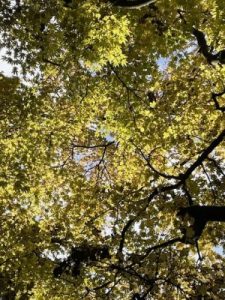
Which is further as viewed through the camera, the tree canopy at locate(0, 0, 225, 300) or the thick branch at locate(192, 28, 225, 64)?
the thick branch at locate(192, 28, 225, 64)

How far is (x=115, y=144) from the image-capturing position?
18297 mm

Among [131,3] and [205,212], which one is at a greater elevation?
[131,3]

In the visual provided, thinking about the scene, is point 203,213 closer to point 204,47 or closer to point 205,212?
point 205,212

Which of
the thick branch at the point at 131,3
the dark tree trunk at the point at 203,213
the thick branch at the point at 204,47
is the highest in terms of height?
the thick branch at the point at 204,47

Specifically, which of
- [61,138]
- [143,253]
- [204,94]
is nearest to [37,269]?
[143,253]

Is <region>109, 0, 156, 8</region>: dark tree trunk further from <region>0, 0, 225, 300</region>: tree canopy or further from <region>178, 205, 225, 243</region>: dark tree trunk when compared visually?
<region>178, 205, 225, 243</region>: dark tree trunk

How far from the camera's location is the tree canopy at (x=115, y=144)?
10555 mm

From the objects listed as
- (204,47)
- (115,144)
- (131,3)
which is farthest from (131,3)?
(115,144)

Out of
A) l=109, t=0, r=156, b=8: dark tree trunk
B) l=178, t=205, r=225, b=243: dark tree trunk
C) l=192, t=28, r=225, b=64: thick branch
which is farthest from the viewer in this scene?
l=192, t=28, r=225, b=64: thick branch

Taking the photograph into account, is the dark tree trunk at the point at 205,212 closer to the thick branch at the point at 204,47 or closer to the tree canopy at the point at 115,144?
the tree canopy at the point at 115,144

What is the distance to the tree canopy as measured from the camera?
34.6ft

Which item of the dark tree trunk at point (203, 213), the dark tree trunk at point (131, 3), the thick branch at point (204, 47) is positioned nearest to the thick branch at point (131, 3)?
the dark tree trunk at point (131, 3)

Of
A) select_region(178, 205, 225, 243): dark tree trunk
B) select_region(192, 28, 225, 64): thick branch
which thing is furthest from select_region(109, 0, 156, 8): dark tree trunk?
select_region(178, 205, 225, 243): dark tree trunk

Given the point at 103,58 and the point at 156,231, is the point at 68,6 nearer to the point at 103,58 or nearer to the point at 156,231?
the point at 103,58
